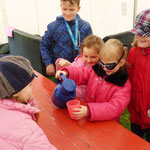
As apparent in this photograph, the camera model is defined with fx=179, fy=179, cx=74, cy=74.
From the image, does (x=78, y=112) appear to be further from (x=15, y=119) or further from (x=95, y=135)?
(x=15, y=119)

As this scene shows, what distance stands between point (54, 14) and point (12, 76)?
4.28 metres

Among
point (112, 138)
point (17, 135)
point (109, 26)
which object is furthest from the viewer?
point (109, 26)

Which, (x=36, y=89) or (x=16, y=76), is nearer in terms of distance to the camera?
(x=16, y=76)

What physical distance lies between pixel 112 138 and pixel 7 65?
0.68 metres

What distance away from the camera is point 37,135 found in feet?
2.70

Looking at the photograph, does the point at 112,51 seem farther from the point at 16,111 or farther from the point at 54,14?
the point at 54,14

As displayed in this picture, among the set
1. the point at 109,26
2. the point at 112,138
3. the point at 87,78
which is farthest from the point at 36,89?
the point at 109,26

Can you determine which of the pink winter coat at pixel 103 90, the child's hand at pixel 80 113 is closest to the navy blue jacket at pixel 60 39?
the pink winter coat at pixel 103 90

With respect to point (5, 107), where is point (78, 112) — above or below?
below

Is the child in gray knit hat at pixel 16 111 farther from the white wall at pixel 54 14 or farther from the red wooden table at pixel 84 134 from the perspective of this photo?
the white wall at pixel 54 14

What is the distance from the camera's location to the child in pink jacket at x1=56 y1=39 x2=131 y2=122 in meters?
1.15

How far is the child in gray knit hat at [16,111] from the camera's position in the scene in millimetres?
774

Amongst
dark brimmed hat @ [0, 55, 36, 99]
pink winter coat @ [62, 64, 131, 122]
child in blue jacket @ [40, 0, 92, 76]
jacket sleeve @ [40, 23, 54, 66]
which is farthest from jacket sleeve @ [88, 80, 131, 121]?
jacket sleeve @ [40, 23, 54, 66]

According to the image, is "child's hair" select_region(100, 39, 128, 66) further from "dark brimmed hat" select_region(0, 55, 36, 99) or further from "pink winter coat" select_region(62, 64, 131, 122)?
"dark brimmed hat" select_region(0, 55, 36, 99)
